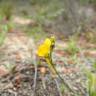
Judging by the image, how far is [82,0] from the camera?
17.6 ft

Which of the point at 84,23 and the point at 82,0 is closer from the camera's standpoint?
the point at 84,23

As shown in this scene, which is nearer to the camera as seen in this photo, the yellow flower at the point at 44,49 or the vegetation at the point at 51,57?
the yellow flower at the point at 44,49

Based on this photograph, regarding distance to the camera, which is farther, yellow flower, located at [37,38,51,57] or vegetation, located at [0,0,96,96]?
vegetation, located at [0,0,96,96]

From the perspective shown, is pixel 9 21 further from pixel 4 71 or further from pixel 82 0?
pixel 4 71

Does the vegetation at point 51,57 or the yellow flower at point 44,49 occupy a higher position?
the yellow flower at point 44,49

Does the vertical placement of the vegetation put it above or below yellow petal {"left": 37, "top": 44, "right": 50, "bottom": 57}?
below

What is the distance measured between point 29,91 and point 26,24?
3.28 m

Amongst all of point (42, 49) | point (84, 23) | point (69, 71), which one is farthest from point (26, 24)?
point (42, 49)

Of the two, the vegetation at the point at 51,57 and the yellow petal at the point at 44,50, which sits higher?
the yellow petal at the point at 44,50

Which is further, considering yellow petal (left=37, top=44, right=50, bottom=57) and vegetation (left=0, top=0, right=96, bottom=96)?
vegetation (left=0, top=0, right=96, bottom=96)

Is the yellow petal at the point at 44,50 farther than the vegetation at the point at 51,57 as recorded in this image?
No

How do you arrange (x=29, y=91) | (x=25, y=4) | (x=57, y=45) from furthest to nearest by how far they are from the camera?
(x=25, y=4) → (x=57, y=45) → (x=29, y=91)

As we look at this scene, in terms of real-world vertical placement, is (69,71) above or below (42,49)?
below

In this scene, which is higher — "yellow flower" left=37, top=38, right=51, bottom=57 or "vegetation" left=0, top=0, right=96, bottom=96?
"yellow flower" left=37, top=38, right=51, bottom=57
